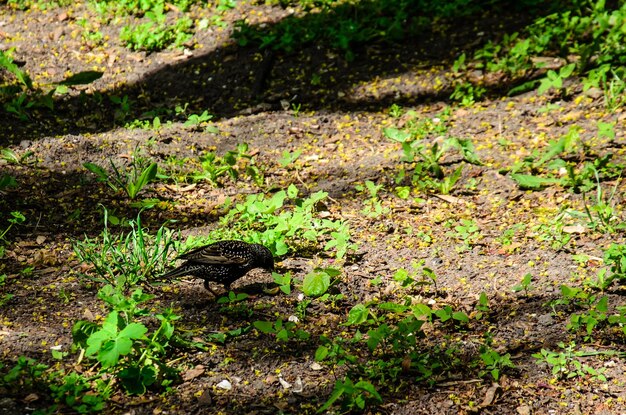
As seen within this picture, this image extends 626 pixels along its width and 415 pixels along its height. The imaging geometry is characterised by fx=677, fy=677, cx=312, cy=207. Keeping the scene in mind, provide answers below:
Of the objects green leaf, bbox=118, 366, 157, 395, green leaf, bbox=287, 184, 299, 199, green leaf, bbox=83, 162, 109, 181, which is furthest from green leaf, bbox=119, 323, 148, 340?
green leaf, bbox=83, 162, 109, 181

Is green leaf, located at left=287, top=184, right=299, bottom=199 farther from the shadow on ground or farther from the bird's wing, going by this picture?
the shadow on ground

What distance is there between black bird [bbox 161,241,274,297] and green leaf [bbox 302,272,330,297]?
34 cm

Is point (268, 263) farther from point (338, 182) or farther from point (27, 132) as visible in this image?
point (27, 132)

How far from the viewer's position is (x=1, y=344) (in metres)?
3.88

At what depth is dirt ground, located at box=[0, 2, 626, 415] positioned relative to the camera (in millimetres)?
3793

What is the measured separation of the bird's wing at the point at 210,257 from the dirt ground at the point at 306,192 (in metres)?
0.30

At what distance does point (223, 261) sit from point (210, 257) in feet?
0.29

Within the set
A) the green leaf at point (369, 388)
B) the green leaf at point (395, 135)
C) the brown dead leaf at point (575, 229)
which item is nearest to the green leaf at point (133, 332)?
the green leaf at point (369, 388)

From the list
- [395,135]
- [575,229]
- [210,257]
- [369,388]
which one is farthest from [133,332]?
[395,135]

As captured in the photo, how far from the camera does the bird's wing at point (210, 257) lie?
4.38 meters

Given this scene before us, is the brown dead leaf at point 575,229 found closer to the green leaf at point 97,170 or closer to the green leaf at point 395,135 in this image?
the green leaf at point 395,135

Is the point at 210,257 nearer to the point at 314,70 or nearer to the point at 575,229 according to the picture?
the point at 575,229

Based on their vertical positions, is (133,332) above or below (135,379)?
above

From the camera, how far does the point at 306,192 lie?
6016 millimetres
